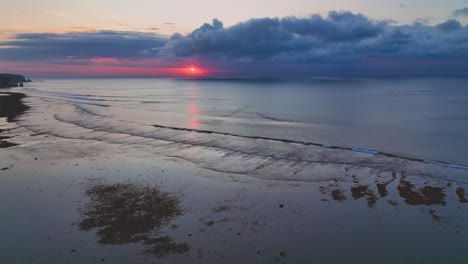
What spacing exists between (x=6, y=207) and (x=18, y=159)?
9.20 meters

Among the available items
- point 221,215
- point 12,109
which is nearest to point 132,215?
point 221,215

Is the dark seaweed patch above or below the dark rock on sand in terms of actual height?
above

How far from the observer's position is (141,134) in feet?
104

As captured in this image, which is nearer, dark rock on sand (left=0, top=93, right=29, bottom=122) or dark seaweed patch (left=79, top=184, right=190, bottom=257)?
dark seaweed patch (left=79, top=184, right=190, bottom=257)

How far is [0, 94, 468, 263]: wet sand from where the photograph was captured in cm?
1020

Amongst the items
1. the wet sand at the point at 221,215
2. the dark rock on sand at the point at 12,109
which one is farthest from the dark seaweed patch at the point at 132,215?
the dark rock on sand at the point at 12,109

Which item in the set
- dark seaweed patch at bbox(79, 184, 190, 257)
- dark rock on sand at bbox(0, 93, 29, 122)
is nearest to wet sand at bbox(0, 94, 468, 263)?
dark seaweed patch at bbox(79, 184, 190, 257)

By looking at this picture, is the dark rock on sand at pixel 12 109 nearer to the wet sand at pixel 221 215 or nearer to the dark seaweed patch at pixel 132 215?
the wet sand at pixel 221 215

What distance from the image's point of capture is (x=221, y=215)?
1281 cm

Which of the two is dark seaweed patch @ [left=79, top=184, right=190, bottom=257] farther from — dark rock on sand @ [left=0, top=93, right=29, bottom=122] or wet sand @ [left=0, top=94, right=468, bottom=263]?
dark rock on sand @ [left=0, top=93, right=29, bottom=122]

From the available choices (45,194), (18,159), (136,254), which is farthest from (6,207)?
(18,159)

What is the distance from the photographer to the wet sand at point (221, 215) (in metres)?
10.2

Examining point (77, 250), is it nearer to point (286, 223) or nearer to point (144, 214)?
point (144, 214)

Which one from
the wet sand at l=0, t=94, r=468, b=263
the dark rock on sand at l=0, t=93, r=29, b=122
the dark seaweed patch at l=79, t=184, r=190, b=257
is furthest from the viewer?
the dark rock on sand at l=0, t=93, r=29, b=122
